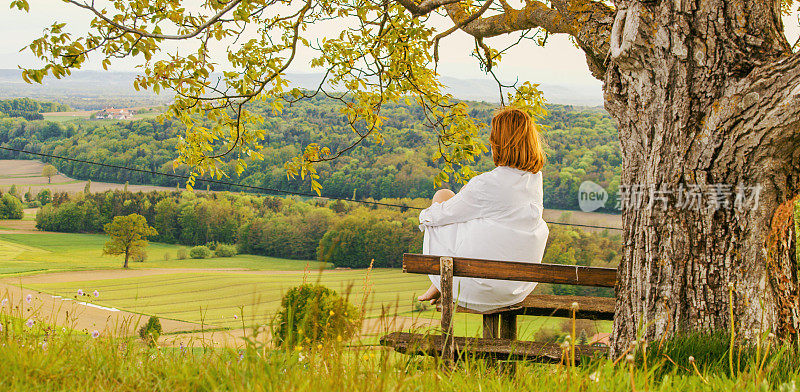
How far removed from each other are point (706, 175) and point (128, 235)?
2033 inches

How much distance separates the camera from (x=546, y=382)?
58.1 inches

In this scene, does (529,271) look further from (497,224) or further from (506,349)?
(497,224)

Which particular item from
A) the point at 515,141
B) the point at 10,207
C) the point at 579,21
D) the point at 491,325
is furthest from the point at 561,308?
the point at 10,207

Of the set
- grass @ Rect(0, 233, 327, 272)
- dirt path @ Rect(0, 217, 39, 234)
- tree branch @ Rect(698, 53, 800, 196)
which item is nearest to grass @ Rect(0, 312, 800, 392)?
tree branch @ Rect(698, 53, 800, 196)

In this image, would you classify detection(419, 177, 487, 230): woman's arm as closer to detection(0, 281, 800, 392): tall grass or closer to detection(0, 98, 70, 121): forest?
detection(0, 281, 800, 392): tall grass

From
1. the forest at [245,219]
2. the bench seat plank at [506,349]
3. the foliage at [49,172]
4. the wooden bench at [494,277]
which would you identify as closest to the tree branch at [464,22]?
the wooden bench at [494,277]

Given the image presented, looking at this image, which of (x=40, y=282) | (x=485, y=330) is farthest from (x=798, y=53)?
(x=40, y=282)

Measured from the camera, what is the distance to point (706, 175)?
6.93 ft

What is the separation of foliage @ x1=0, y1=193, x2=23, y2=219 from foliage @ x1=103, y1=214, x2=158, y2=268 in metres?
9.07

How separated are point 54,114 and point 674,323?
65697mm

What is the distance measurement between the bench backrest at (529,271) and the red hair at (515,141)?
60 cm

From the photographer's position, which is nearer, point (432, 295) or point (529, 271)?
point (529, 271)

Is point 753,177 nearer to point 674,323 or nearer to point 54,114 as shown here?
point 674,323

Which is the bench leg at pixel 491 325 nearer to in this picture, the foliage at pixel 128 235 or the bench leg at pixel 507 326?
the bench leg at pixel 507 326
